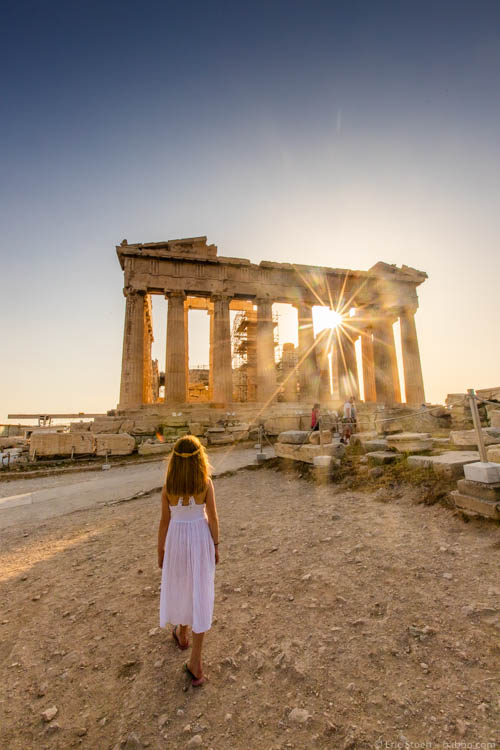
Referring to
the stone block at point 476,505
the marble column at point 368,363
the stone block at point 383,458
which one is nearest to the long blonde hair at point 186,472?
the stone block at point 476,505

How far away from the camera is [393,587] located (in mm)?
2875

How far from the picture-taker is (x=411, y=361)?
→ 80.6ft

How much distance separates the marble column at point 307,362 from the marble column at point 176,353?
297 inches

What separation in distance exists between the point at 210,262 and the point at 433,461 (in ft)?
63.0

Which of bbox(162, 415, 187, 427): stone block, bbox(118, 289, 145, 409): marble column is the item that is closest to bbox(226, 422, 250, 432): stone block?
bbox(162, 415, 187, 427): stone block

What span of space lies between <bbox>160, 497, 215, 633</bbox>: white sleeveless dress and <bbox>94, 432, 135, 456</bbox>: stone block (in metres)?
11.8

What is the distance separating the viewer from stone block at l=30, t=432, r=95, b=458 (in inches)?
498

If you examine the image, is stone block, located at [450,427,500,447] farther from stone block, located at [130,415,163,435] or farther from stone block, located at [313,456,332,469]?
stone block, located at [130,415,163,435]

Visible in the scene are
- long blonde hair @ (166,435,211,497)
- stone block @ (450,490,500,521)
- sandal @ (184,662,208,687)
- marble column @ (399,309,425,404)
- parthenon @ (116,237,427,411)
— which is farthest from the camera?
marble column @ (399,309,425,404)

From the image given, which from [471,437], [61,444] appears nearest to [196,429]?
[61,444]

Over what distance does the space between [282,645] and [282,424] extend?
11.9 meters

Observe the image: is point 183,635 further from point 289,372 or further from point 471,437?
point 289,372

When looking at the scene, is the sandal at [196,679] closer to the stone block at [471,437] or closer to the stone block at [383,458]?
the stone block at [383,458]

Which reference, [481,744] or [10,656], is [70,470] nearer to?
[10,656]
